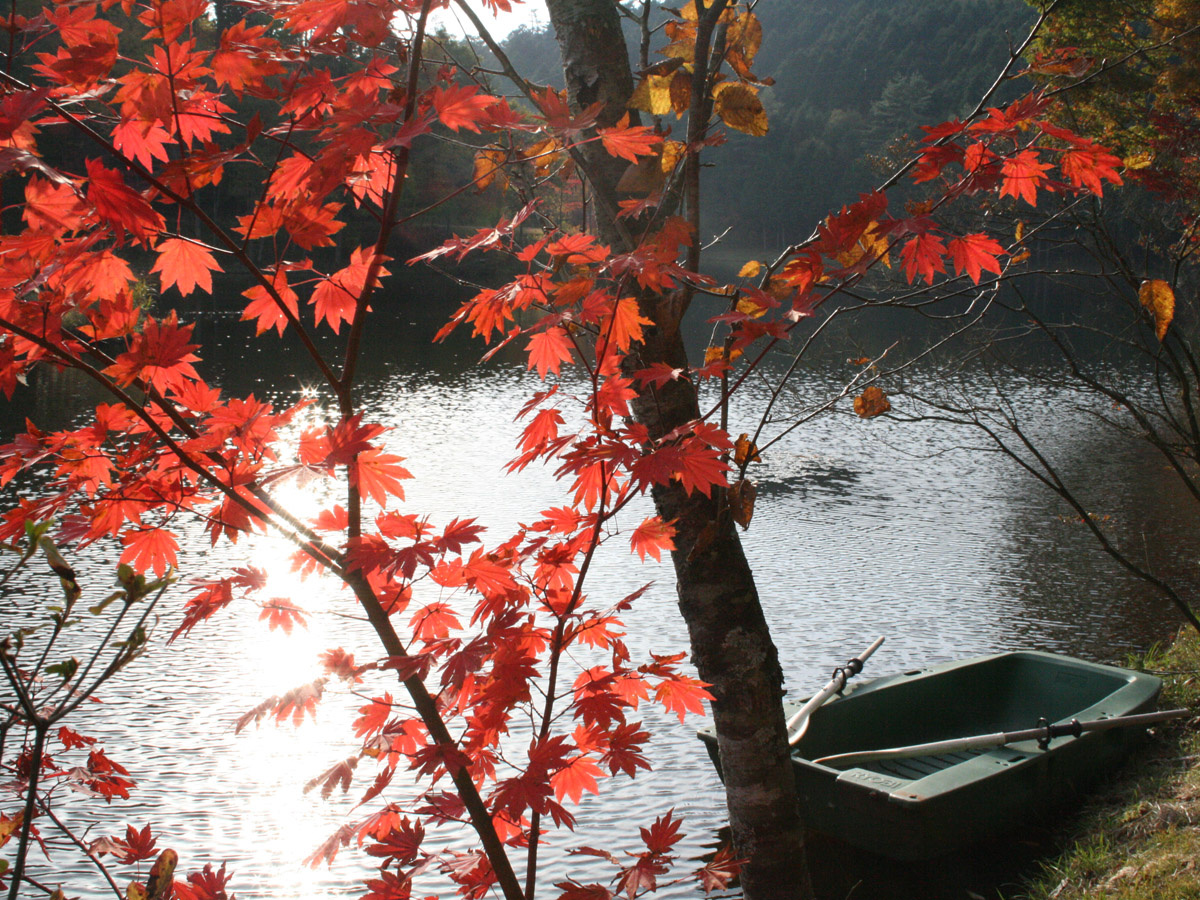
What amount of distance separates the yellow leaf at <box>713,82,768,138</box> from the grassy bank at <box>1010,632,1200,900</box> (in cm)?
265

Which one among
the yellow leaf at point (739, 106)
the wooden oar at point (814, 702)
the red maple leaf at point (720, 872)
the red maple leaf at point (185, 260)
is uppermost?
the yellow leaf at point (739, 106)

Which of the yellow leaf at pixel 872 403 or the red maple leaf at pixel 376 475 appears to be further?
the yellow leaf at pixel 872 403

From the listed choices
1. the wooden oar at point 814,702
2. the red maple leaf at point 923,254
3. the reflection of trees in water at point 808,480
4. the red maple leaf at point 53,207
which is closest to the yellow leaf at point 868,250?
the red maple leaf at point 923,254

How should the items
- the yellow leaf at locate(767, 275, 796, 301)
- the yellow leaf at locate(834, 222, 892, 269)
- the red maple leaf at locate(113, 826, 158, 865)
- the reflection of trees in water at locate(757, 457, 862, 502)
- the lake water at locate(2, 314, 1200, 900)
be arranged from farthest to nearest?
the reflection of trees in water at locate(757, 457, 862, 502) → the lake water at locate(2, 314, 1200, 900) → the red maple leaf at locate(113, 826, 158, 865) → the yellow leaf at locate(767, 275, 796, 301) → the yellow leaf at locate(834, 222, 892, 269)

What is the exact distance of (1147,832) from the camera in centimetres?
352

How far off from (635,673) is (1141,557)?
8.95 meters

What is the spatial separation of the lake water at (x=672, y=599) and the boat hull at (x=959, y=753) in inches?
37.0

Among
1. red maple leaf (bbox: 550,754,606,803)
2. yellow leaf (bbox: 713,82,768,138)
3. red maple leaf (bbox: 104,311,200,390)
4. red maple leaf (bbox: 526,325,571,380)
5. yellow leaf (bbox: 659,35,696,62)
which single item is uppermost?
yellow leaf (bbox: 659,35,696,62)

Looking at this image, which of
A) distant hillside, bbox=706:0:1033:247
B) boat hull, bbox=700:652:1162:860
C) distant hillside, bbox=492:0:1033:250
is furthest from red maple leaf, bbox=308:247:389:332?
distant hillside, bbox=492:0:1033:250

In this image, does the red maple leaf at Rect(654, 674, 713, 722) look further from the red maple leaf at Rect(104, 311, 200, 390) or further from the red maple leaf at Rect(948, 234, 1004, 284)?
the red maple leaf at Rect(104, 311, 200, 390)

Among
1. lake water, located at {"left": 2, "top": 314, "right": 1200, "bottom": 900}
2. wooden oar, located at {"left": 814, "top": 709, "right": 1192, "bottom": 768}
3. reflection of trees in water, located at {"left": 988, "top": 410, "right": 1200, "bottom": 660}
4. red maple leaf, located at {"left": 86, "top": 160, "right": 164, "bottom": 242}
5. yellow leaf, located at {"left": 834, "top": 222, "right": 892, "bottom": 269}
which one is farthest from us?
reflection of trees in water, located at {"left": 988, "top": 410, "right": 1200, "bottom": 660}

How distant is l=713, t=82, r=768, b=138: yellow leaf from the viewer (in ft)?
5.60

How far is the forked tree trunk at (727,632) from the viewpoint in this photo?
1.77m

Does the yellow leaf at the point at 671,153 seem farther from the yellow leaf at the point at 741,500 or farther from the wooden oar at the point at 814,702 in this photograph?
the wooden oar at the point at 814,702
